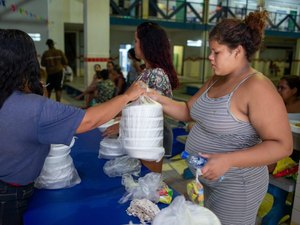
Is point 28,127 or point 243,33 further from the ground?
point 243,33

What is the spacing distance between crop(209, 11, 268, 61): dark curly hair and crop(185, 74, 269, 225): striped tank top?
128mm

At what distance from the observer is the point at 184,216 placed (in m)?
0.98

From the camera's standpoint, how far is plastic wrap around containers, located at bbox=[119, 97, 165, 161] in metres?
1.35

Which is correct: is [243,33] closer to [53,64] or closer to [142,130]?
[142,130]

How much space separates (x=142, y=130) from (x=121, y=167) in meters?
0.34

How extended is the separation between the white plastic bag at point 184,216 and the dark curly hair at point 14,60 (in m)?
0.70

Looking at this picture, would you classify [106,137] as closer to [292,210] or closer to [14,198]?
[14,198]

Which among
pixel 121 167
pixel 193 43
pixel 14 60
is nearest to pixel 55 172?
pixel 121 167

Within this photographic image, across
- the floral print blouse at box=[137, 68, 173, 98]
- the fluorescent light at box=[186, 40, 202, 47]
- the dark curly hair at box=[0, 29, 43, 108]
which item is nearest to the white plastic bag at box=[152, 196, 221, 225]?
the dark curly hair at box=[0, 29, 43, 108]

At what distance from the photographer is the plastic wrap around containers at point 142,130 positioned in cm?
135

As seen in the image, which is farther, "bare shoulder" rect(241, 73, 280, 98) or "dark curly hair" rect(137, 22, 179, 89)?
"dark curly hair" rect(137, 22, 179, 89)

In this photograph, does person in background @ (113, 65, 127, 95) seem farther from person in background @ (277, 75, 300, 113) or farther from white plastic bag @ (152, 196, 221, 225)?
white plastic bag @ (152, 196, 221, 225)

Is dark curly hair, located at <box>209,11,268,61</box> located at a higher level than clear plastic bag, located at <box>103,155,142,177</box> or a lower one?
higher

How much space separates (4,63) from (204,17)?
1156cm
